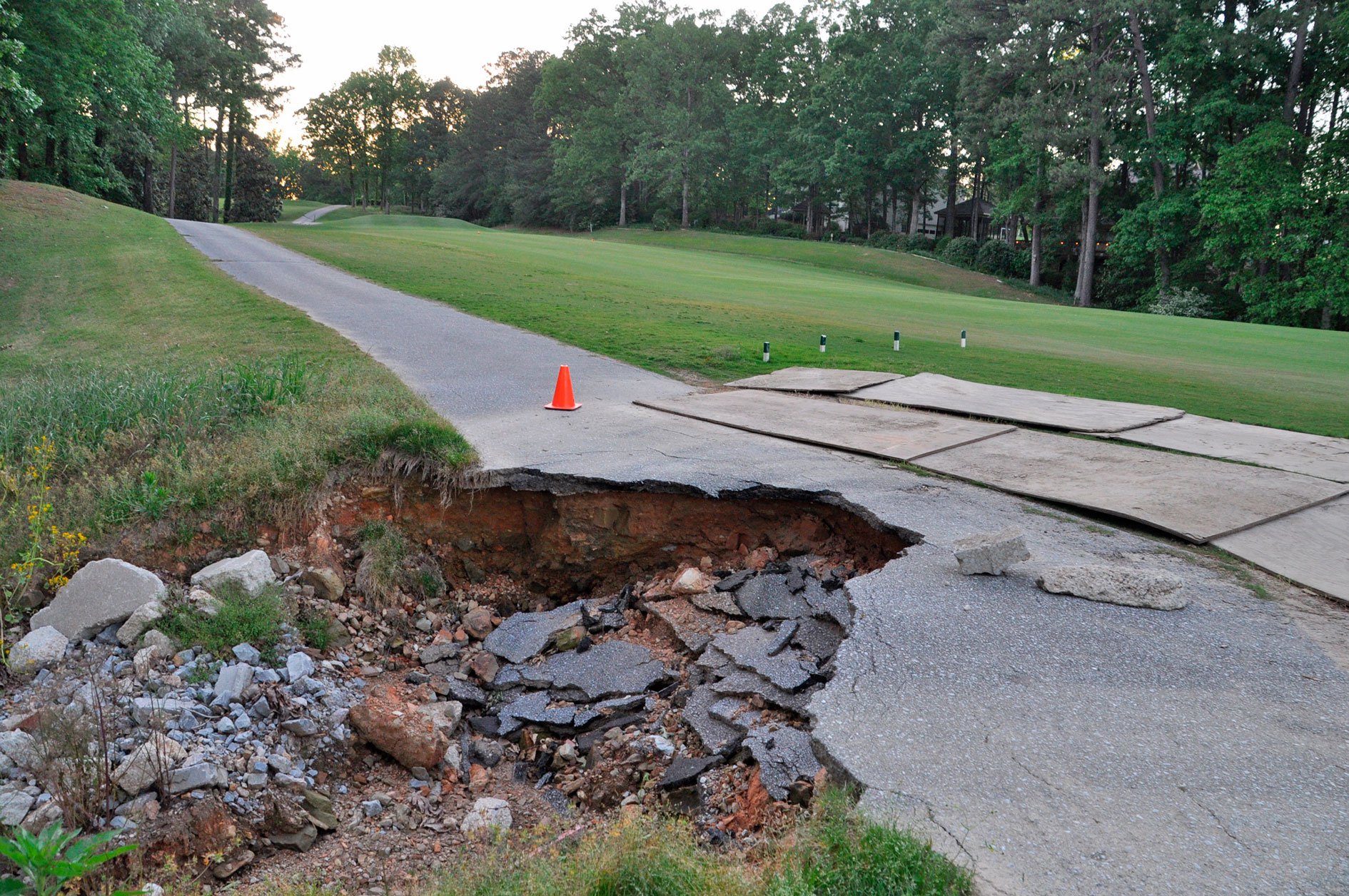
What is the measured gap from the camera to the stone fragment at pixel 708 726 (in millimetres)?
4336

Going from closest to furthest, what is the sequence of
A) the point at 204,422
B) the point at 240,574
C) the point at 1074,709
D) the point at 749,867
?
the point at 749,867, the point at 1074,709, the point at 240,574, the point at 204,422

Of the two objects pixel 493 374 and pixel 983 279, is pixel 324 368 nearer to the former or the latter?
pixel 493 374

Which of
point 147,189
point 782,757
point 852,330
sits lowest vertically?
point 782,757

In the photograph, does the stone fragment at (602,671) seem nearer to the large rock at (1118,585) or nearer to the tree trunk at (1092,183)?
the large rock at (1118,585)

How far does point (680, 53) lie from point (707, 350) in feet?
195

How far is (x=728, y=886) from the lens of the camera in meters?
2.99

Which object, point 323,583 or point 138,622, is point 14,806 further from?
point 323,583

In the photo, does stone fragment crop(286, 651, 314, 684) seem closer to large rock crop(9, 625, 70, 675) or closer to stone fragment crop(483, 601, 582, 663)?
stone fragment crop(483, 601, 582, 663)

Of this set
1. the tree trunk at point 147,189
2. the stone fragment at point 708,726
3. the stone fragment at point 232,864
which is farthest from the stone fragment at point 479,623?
the tree trunk at point 147,189

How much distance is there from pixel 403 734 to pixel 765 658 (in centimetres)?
207

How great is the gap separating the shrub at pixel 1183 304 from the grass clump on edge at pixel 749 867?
128 feet

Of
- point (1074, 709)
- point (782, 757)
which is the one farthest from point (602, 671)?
point (1074, 709)

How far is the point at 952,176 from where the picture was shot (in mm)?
55062

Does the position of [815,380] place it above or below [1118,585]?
above
